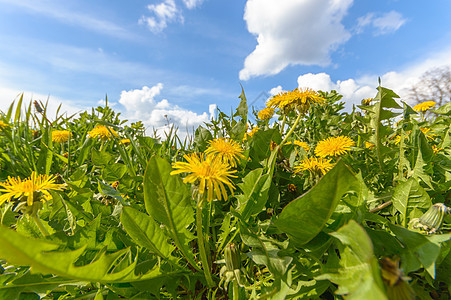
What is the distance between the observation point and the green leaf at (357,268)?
0.38 m

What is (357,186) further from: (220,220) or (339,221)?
(220,220)

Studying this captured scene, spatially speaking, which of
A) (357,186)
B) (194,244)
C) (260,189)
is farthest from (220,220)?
(357,186)

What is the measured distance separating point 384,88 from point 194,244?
3.50 feet

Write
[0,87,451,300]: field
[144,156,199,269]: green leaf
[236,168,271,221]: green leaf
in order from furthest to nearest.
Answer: [236,168,271,221]: green leaf → [144,156,199,269]: green leaf → [0,87,451,300]: field

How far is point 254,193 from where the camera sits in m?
0.86

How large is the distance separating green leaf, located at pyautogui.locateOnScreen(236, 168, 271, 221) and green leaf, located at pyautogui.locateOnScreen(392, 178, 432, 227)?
43cm

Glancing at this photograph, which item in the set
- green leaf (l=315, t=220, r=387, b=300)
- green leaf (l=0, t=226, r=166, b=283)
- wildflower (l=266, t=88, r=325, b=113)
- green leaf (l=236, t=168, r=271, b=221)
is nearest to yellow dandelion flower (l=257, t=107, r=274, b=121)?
wildflower (l=266, t=88, r=325, b=113)

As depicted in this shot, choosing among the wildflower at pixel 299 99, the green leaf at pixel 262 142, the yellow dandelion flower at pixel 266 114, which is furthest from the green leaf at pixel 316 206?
the yellow dandelion flower at pixel 266 114

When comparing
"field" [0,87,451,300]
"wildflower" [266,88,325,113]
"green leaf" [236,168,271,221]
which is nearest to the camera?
"field" [0,87,451,300]

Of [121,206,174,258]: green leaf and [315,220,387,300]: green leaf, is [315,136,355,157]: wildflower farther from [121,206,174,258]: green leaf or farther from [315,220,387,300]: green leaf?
[121,206,174,258]: green leaf

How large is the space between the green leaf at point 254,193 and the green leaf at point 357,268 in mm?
Answer: 305

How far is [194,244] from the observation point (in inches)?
42.8

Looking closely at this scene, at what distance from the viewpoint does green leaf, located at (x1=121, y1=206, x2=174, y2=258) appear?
73 centimetres

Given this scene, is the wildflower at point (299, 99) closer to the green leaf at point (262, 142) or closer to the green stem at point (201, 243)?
the green leaf at point (262, 142)
